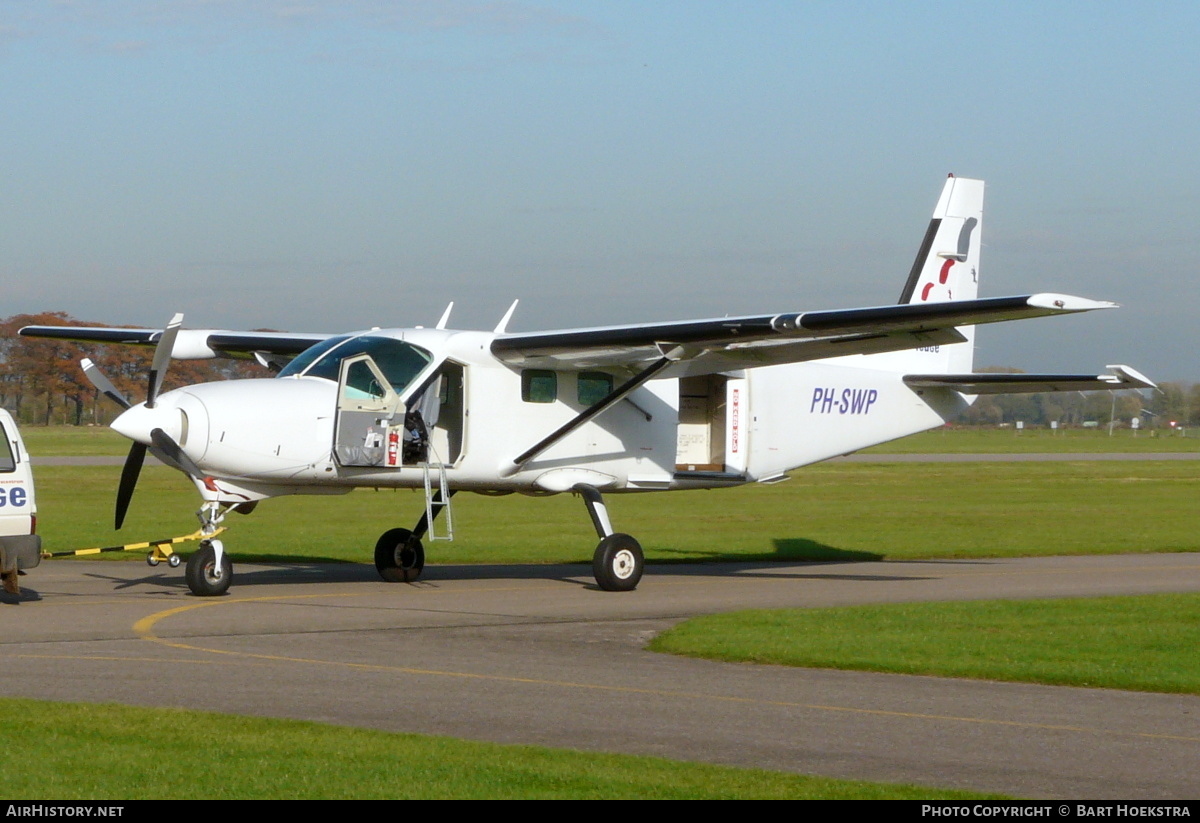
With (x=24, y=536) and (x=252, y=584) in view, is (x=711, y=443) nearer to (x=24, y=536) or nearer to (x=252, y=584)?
(x=252, y=584)

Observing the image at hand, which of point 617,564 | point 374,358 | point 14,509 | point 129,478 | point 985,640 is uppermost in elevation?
point 374,358

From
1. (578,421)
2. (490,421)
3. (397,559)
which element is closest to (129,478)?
(397,559)

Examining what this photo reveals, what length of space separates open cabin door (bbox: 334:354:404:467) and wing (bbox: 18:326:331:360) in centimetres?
363

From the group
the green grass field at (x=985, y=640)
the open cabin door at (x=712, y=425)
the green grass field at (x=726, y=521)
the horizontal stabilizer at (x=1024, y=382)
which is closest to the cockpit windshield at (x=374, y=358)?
the open cabin door at (x=712, y=425)

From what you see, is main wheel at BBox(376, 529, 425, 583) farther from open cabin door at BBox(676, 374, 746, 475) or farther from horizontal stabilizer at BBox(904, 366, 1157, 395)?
horizontal stabilizer at BBox(904, 366, 1157, 395)

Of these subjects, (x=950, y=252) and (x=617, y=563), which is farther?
(x=950, y=252)

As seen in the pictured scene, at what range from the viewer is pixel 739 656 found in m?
12.5

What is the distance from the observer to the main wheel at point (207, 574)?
16062 millimetres

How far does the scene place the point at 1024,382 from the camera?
20719 millimetres

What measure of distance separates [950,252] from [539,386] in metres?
8.10

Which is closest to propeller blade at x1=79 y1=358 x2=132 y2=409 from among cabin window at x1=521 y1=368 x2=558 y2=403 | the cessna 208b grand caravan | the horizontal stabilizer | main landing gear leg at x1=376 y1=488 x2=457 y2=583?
the cessna 208b grand caravan

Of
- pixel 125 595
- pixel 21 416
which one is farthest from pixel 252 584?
pixel 21 416

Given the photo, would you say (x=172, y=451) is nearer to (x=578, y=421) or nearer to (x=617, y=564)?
(x=578, y=421)

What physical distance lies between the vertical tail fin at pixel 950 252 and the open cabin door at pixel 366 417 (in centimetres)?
942
